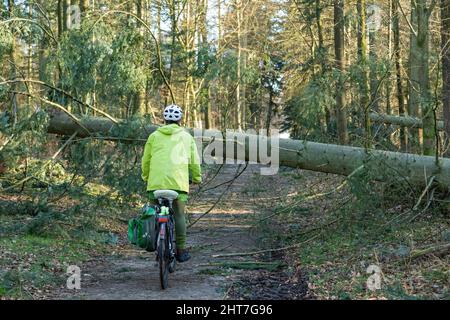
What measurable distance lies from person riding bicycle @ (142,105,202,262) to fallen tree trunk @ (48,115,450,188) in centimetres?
280

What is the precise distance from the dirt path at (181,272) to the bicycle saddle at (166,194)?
106 centimetres

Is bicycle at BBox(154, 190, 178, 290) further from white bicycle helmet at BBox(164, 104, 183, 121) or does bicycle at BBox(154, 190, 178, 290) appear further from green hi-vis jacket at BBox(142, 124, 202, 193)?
white bicycle helmet at BBox(164, 104, 183, 121)

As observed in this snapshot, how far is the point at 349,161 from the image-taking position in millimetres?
8953

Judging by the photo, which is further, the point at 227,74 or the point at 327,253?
the point at 227,74

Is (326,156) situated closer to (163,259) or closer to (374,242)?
(374,242)

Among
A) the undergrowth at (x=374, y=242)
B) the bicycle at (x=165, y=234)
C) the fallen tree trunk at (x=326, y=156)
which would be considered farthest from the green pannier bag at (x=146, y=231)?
the fallen tree trunk at (x=326, y=156)

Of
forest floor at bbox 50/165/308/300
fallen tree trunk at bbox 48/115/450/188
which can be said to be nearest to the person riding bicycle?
forest floor at bbox 50/165/308/300

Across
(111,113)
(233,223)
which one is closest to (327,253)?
(233,223)

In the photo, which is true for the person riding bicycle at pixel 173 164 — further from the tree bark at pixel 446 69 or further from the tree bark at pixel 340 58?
the tree bark at pixel 340 58

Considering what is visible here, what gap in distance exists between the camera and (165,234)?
6105 millimetres

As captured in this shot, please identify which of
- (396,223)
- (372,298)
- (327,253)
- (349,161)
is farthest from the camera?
(349,161)

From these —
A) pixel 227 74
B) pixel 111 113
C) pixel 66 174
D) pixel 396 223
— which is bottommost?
pixel 396 223

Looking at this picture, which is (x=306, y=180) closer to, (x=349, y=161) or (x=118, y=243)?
(x=349, y=161)

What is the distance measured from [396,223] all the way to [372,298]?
3.07 m
